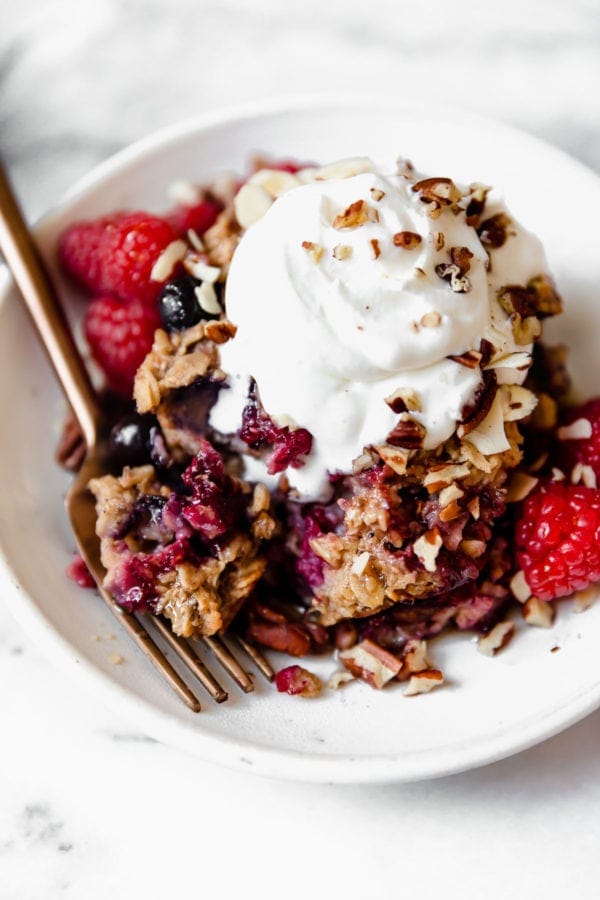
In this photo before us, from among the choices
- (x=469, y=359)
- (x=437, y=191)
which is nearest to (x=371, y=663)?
(x=469, y=359)

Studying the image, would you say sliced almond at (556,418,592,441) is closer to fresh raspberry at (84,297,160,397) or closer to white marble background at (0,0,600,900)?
white marble background at (0,0,600,900)

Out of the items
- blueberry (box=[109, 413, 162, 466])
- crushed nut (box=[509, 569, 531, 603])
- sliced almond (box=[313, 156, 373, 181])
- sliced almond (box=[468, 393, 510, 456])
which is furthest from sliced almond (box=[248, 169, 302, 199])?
crushed nut (box=[509, 569, 531, 603])

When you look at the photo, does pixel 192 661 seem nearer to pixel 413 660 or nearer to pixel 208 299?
pixel 413 660

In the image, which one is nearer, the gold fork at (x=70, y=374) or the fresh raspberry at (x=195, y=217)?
the gold fork at (x=70, y=374)

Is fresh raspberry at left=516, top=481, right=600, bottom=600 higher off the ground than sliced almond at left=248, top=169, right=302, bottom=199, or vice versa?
sliced almond at left=248, top=169, right=302, bottom=199

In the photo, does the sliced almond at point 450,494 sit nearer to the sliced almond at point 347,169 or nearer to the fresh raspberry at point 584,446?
the fresh raspberry at point 584,446

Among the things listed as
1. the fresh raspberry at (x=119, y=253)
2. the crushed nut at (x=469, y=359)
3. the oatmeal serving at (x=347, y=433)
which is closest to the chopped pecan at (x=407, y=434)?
the oatmeal serving at (x=347, y=433)
